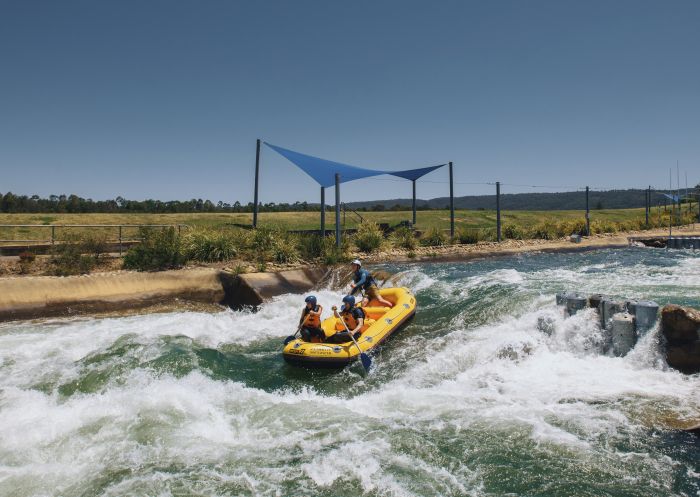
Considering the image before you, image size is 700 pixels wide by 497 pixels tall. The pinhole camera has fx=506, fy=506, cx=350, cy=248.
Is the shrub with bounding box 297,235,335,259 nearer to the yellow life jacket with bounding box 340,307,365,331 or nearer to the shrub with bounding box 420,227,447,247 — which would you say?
the shrub with bounding box 420,227,447,247

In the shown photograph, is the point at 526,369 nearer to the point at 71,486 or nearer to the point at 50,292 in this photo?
the point at 71,486

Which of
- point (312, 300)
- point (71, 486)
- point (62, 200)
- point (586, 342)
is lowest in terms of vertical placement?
point (71, 486)

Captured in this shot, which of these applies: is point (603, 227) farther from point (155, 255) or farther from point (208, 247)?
point (155, 255)

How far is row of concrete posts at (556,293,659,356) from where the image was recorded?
7500 mm

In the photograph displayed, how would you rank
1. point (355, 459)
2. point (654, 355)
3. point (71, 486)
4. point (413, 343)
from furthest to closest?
point (413, 343) → point (654, 355) → point (355, 459) → point (71, 486)

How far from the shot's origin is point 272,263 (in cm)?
1511

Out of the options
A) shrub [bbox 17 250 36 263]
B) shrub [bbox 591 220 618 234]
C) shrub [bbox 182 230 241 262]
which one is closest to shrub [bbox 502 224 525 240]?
shrub [bbox 591 220 618 234]

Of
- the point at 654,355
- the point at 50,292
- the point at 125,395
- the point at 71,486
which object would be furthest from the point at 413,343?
the point at 50,292

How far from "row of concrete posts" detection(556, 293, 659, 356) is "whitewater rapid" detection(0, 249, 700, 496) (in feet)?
0.56

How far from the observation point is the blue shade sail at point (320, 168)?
1703 cm

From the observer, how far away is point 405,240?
730 inches

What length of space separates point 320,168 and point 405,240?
409 centimetres

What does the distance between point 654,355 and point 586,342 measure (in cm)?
104

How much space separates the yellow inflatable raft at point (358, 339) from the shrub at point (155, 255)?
21.1ft
